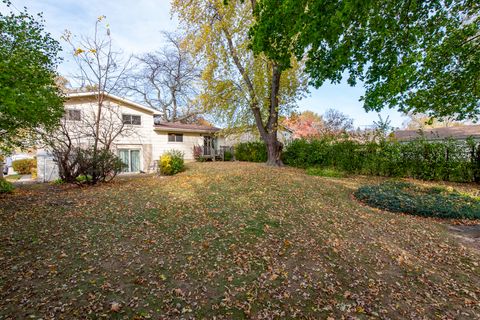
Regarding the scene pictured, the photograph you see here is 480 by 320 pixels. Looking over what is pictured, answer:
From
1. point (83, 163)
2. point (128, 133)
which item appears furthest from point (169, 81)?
point (83, 163)

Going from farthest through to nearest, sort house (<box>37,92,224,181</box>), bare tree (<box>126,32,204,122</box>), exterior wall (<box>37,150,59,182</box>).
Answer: bare tree (<box>126,32,204,122</box>), house (<box>37,92,224,181</box>), exterior wall (<box>37,150,59,182</box>)

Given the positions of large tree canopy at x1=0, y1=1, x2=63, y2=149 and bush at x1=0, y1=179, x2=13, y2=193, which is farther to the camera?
bush at x1=0, y1=179, x2=13, y2=193

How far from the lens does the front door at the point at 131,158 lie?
15805 mm

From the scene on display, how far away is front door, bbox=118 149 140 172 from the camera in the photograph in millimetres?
15805

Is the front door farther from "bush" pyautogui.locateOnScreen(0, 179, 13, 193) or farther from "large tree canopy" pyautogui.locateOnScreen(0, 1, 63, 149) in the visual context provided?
"large tree canopy" pyautogui.locateOnScreen(0, 1, 63, 149)

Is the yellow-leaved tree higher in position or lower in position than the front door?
higher

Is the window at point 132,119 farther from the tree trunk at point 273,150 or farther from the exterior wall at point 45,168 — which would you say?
the tree trunk at point 273,150

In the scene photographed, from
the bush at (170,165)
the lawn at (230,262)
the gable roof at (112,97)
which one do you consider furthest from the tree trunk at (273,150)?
the gable roof at (112,97)

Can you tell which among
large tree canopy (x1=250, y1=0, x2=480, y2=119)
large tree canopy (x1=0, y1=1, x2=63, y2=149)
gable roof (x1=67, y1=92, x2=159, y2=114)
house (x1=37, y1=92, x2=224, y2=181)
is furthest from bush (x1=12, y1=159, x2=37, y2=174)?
large tree canopy (x1=250, y1=0, x2=480, y2=119)

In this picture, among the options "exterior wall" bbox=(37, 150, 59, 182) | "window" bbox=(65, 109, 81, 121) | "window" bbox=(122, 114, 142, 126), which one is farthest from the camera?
"window" bbox=(122, 114, 142, 126)

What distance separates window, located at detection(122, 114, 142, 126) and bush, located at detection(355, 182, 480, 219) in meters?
14.9

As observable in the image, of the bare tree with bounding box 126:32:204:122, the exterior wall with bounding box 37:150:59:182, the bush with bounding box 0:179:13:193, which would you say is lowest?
the bush with bounding box 0:179:13:193

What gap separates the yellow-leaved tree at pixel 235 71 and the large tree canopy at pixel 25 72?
26.1 ft

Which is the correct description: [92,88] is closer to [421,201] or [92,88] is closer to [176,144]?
[176,144]
